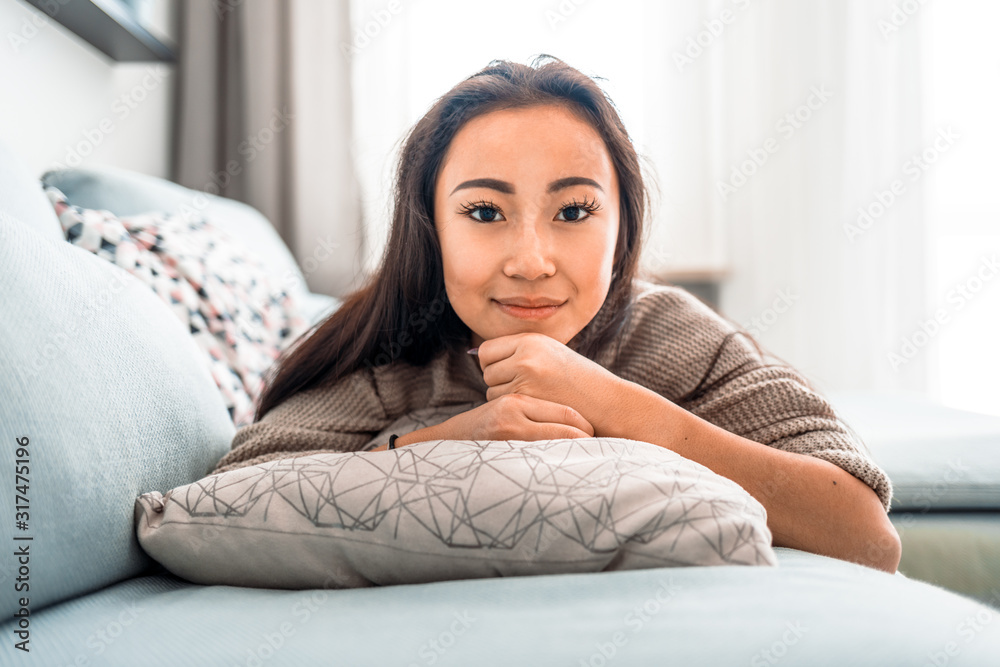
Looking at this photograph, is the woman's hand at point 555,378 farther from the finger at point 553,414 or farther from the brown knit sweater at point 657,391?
the brown knit sweater at point 657,391

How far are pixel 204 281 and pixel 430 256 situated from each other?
1.67ft

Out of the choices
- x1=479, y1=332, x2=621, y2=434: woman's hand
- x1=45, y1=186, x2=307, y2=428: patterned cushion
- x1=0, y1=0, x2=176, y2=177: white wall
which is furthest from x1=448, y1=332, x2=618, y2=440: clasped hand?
x1=0, y1=0, x2=176, y2=177: white wall

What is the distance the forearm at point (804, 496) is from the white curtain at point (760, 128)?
1939 millimetres

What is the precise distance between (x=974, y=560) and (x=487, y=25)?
7.70 feet

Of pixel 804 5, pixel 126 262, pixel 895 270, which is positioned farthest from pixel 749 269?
pixel 126 262

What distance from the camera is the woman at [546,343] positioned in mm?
776

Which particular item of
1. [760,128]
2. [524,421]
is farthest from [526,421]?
[760,128]

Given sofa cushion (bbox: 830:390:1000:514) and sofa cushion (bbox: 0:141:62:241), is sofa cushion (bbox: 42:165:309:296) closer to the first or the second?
sofa cushion (bbox: 0:141:62:241)

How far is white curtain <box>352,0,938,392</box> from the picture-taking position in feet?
8.48

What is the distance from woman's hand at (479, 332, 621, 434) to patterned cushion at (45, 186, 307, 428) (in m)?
0.50

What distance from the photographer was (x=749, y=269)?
9.07 feet

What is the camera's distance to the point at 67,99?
1622 mm

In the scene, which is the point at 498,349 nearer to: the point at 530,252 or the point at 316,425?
the point at 530,252

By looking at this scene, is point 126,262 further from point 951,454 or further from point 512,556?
point 951,454
